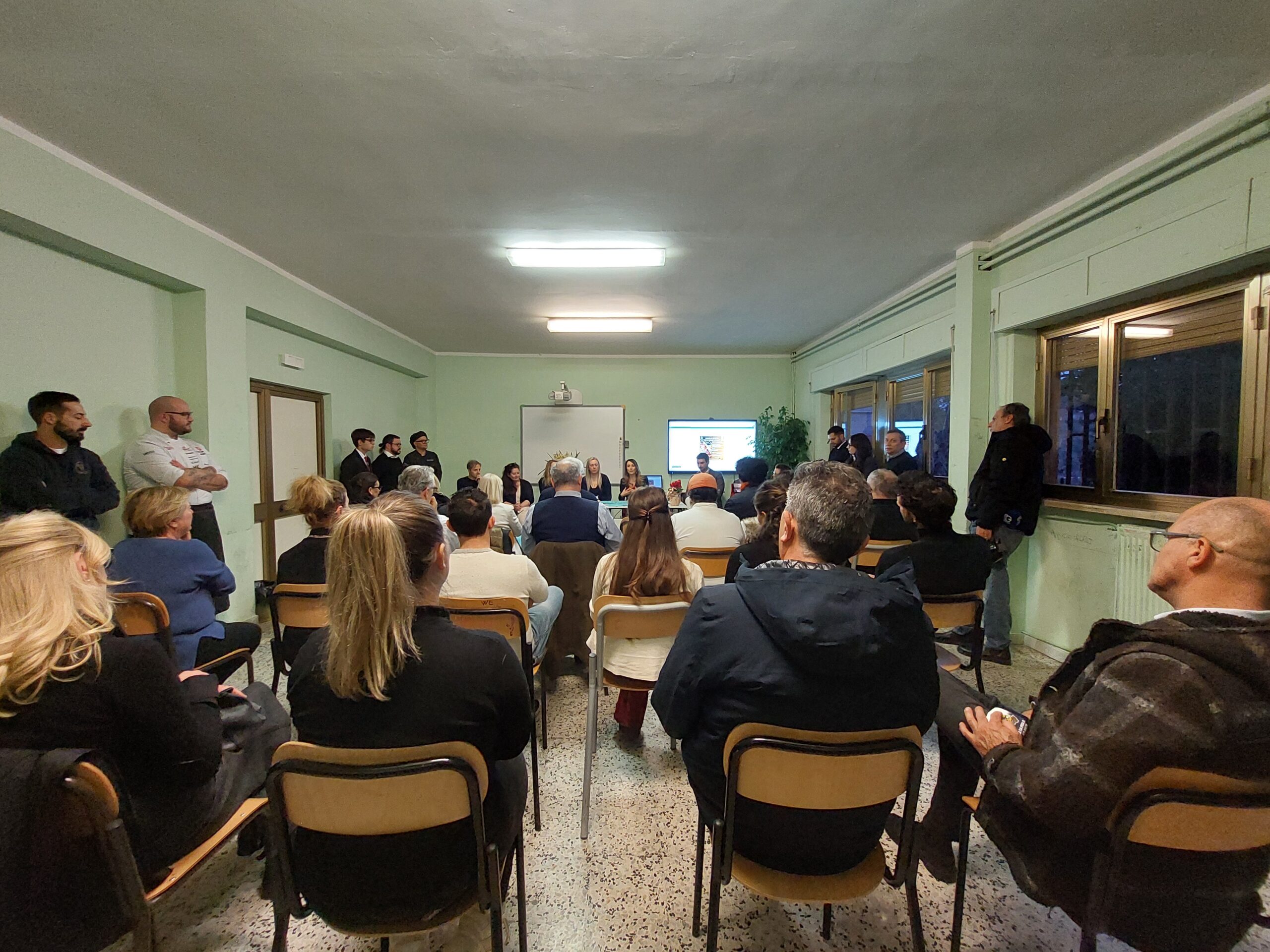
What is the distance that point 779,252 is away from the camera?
3.74 metres

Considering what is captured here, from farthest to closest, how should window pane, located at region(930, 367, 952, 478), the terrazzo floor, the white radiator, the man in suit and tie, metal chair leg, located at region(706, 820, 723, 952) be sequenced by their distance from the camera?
1. the man in suit and tie
2. window pane, located at region(930, 367, 952, 478)
3. the white radiator
4. the terrazzo floor
5. metal chair leg, located at region(706, 820, 723, 952)

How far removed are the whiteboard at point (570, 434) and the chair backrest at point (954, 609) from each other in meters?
5.84

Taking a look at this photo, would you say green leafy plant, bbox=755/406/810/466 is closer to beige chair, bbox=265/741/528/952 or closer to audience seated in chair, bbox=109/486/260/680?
audience seated in chair, bbox=109/486/260/680

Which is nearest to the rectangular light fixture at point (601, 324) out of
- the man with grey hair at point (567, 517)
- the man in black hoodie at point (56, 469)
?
the man with grey hair at point (567, 517)

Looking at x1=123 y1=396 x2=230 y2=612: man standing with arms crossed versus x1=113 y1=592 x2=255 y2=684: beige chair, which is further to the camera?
x1=123 y1=396 x2=230 y2=612: man standing with arms crossed

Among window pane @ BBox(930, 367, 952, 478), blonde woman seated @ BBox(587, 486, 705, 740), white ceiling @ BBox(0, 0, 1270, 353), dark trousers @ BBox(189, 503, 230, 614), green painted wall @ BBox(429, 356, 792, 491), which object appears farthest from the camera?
green painted wall @ BBox(429, 356, 792, 491)

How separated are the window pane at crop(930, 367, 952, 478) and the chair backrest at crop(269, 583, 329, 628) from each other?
4576mm

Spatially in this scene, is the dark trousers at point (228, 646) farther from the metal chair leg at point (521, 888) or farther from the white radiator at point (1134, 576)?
the white radiator at point (1134, 576)

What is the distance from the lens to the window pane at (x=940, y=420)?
450cm

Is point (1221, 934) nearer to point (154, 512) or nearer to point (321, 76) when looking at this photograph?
point (154, 512)

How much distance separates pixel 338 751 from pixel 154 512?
1.77 meters

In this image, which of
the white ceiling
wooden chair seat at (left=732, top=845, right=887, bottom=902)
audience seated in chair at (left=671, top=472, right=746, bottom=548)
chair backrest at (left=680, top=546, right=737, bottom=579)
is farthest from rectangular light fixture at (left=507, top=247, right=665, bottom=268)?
wooden chair seat at (left=732, top=845, right=887, bottom=902)

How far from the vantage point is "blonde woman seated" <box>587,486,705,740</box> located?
192 cm

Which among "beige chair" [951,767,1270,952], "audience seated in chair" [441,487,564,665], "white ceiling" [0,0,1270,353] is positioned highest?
"white ceiling" [0,0,1270,353]
